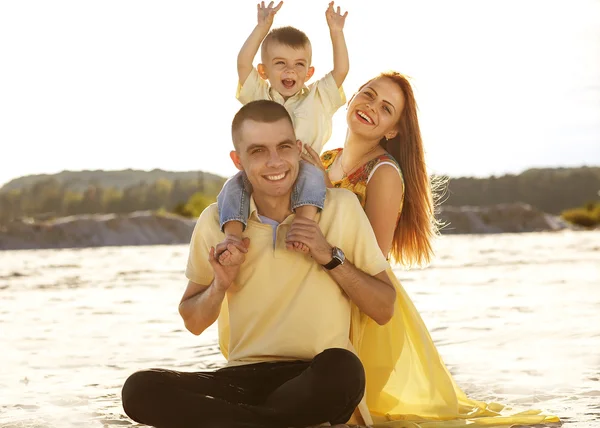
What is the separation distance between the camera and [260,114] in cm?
321

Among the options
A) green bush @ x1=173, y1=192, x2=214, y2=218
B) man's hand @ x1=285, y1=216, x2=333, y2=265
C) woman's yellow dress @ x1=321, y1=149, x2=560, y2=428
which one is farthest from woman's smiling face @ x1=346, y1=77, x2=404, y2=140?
green bush @ x1=173, y1=192, x2=214, y2=218

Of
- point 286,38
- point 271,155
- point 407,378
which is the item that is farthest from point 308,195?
point 286,38

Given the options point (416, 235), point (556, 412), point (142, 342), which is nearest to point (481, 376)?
point (556, 412)

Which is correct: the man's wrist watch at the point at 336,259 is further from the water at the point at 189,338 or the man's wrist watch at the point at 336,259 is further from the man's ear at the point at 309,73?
the man's ear at the point at 309,73

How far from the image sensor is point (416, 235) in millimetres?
4035

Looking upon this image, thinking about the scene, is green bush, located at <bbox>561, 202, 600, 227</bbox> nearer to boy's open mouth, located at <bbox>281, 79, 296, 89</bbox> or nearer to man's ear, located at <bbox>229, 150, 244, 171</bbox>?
boy's open mouth, located at <bbox>281, 79, 296, 89</bbox>

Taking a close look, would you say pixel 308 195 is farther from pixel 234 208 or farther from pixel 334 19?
pixel 334 19

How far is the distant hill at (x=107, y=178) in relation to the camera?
5524 cm

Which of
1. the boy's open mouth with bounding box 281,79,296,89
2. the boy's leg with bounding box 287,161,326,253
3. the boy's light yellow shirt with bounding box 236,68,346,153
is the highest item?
the boy's open mouth with bounding box 281,79,296,89

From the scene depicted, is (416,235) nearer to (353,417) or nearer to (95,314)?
(353,417)

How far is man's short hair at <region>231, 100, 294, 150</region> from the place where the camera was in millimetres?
3207

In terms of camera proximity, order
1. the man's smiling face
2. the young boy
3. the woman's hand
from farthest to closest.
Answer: the young boy → the woman's hand → the man's smiling face

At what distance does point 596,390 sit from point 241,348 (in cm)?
229

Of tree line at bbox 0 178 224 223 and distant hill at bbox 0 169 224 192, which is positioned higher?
distant hill at bbox 0 169 224 192
